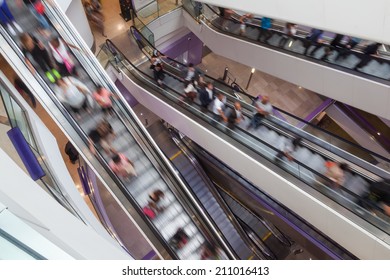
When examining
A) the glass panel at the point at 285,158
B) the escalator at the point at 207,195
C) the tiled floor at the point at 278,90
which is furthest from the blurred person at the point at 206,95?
the tiled floor at the point at 278,90

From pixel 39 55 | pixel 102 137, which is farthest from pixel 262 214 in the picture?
pixel 39 55

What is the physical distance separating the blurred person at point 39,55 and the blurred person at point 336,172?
19.9 feet

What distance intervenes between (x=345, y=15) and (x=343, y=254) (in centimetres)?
695

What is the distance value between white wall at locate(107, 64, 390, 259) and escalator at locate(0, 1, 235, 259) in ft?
4.73

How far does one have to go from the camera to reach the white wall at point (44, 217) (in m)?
3.13

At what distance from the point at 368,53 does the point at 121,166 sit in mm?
6711

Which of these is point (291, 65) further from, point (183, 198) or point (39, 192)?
point (39, 192)

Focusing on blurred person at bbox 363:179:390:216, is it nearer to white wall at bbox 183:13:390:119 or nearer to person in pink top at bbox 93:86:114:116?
white wall at bbox 183:13:390:119

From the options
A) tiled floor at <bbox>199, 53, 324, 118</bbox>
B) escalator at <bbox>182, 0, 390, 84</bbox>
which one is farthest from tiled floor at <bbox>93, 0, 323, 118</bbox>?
escalator at <bbox>182, 0, 390, 84</bbox>

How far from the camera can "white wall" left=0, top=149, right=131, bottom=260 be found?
3.13m

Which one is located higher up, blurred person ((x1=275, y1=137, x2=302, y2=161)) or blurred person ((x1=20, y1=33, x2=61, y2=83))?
blurred person ((x1=20, y1=33, x2=61, y2=83))

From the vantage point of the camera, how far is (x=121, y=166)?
7.73 meters

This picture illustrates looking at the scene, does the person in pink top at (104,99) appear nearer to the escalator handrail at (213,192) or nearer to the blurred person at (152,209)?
the blurred person at (152,209)
